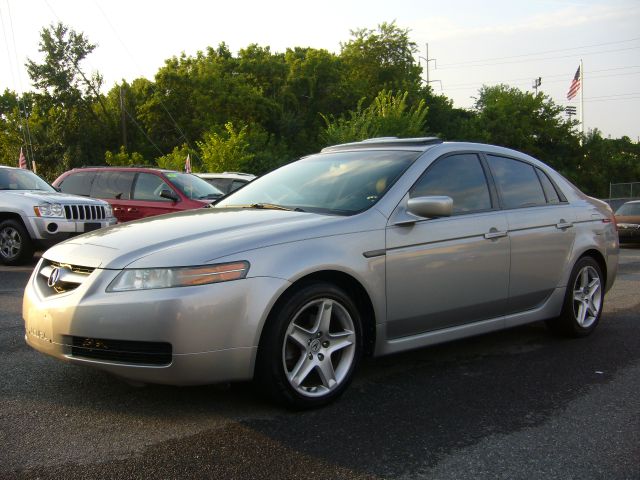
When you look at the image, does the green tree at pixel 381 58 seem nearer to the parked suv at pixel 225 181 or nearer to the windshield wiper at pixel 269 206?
the parked suv at pixel 225 181

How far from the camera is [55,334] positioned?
142 inches

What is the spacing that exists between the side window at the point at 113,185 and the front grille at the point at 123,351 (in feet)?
32.8

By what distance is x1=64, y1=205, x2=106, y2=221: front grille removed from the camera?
10655 millimetres

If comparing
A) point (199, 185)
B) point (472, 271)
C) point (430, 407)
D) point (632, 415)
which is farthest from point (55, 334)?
point (199, 185)

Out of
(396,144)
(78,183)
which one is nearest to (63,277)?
(396,144)

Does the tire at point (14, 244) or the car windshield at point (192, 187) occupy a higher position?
the car windshield at point (192, 187)

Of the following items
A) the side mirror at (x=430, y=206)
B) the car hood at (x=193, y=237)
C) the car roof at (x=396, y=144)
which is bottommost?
the car hood at (x=193, y=237)

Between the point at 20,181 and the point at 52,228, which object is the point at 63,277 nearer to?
the point at 52,228

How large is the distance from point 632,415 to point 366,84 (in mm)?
64763

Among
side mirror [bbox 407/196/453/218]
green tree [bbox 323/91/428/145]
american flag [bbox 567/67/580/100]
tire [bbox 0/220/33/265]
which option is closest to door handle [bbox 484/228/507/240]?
side mirror [bbox 407/196/453/218]

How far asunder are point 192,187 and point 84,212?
264 cm

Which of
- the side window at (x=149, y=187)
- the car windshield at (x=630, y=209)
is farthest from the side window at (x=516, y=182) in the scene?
the car windshield at (x=630, y=209)

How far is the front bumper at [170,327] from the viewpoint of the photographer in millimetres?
3379

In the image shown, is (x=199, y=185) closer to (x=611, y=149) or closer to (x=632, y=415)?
(x=632, y=415)
